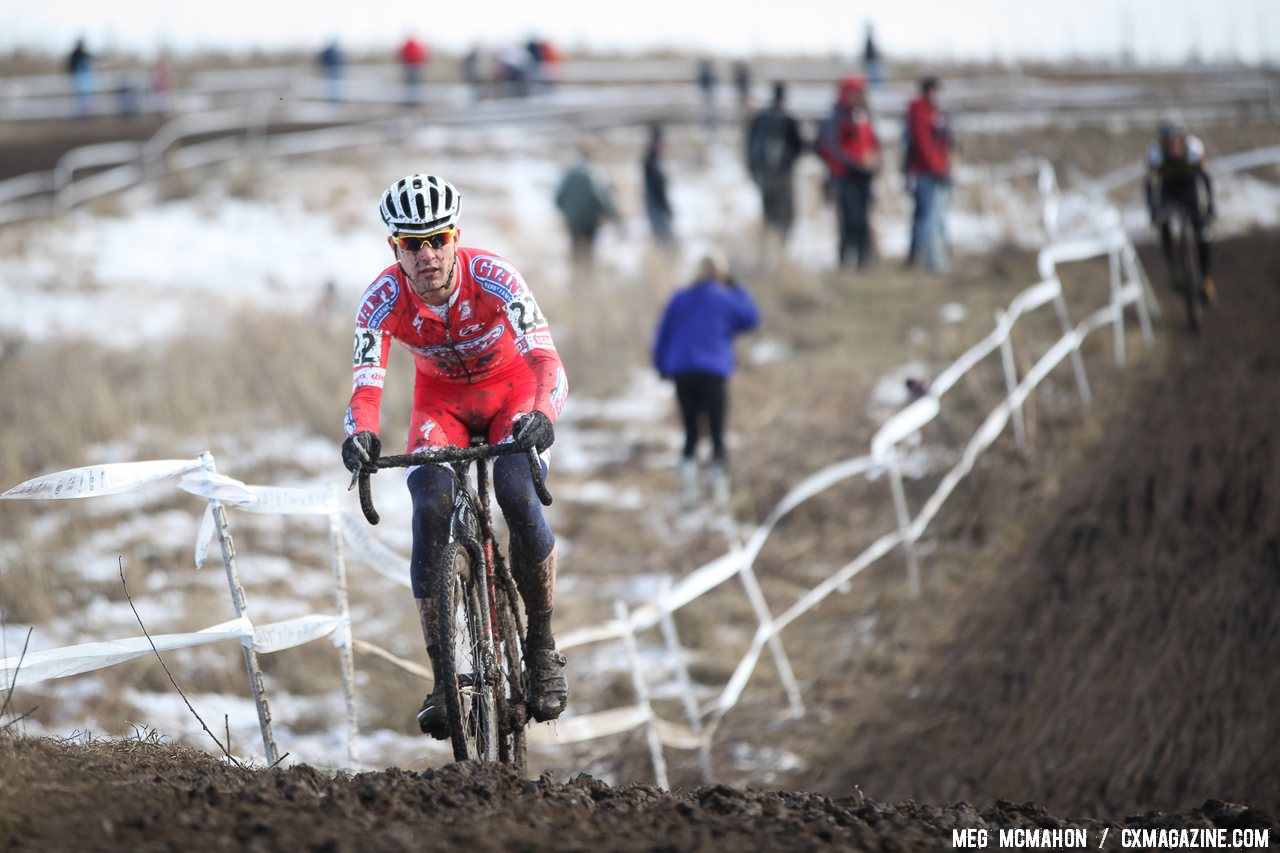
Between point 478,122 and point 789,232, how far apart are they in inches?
536

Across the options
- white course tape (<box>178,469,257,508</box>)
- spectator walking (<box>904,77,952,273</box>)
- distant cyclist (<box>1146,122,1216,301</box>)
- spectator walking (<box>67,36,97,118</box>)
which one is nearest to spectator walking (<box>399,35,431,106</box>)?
spectator walking (<box>67,36,97,118</box>)

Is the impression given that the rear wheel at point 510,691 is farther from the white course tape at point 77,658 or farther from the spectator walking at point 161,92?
the spectator walking at point 161,92

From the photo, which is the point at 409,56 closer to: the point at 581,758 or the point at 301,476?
the point at 301,476

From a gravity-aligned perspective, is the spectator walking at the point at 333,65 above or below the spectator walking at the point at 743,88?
above

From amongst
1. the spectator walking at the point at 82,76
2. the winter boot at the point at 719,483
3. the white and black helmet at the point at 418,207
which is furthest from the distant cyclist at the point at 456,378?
the spectator walking at the point at 82,76

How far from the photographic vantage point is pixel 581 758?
8469 mm

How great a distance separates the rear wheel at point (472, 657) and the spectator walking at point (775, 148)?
1248 centimetres

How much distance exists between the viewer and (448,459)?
486 cm

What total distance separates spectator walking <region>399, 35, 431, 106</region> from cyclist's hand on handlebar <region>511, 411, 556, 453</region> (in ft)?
95.0

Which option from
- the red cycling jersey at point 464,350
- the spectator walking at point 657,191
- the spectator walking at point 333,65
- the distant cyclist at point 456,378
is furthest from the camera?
the spectator walking at point 333,65

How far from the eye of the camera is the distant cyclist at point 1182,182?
555 inches

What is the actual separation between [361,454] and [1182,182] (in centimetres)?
1220

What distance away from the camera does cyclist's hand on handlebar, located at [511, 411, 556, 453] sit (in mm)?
4938

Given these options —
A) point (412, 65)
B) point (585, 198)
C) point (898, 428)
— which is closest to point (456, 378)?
point (898, 428)
